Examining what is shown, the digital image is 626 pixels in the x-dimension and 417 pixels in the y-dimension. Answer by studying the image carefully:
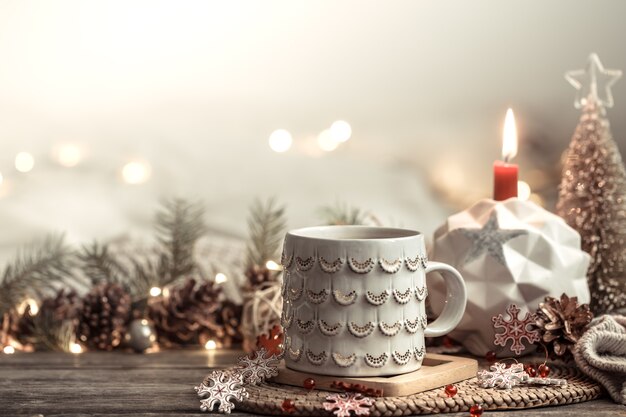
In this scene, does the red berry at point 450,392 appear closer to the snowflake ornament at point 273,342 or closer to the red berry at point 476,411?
the red berry at point 476,411

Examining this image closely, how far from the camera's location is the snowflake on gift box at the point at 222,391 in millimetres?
790

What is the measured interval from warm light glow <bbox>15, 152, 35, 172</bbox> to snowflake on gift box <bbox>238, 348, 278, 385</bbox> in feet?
1.85

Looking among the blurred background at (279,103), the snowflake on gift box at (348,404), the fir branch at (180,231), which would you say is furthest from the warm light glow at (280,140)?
the snowflake on gift box at (348,404)

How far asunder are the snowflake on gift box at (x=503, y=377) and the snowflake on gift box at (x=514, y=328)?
3.7 inches

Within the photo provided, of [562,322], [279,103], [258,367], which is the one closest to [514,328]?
[562,322]

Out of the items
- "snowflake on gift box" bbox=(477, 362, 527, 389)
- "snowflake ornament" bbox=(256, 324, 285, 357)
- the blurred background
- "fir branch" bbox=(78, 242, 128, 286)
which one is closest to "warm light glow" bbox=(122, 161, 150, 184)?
the blurred background

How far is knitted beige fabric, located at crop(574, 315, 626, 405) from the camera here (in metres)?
0.83

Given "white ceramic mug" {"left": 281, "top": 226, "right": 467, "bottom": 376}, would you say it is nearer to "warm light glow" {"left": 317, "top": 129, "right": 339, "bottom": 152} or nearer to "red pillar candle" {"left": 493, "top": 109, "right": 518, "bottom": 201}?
"red pillar candle" {"left": 493, "top": 109, "right": 518, "bottom": 201}

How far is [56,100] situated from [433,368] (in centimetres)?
71

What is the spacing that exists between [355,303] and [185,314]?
42cm

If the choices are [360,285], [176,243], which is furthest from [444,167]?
[360,285]

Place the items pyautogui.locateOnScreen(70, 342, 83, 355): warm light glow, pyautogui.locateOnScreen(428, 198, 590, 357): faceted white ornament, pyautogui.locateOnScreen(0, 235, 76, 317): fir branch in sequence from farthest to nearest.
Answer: pyautogui.locateOnScreen(0, 235, 76, 317): fir branch → pyautogui.locateOnScreen(70, 342, 83, 355): warm light glow → pyautogui.locateOnScreen(428, 198, 590, 357): faceted white ornament

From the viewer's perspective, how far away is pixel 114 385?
90cm

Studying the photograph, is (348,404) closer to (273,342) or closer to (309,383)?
(309,383)
